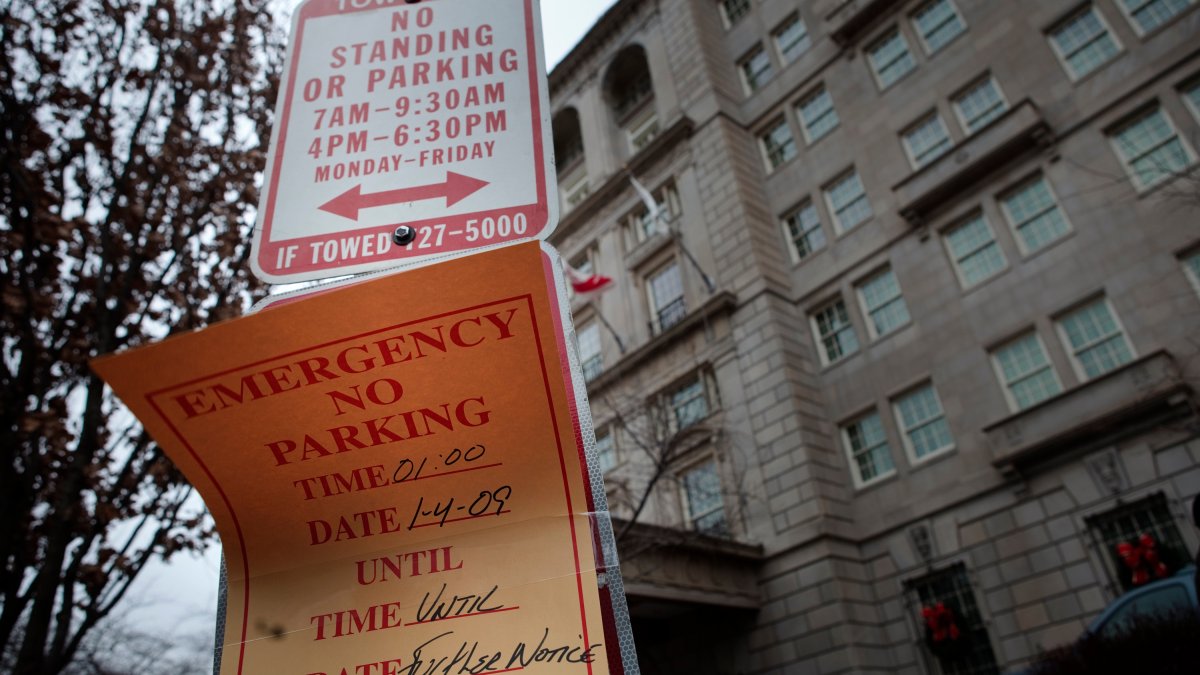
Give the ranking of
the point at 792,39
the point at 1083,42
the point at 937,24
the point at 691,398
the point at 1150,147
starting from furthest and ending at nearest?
the point at 792,39 < the point at 691,398 < the point at 937,24 < the point at 1083,42 < the point at 1150,147

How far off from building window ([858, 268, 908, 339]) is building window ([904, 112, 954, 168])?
10.2 ft

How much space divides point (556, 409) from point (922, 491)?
17828 mm

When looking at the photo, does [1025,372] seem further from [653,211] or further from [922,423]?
[653,211]

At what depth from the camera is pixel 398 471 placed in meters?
1.58

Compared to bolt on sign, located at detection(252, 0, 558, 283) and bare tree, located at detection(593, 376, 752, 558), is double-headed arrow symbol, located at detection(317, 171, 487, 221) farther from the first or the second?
bare tree, located at detection(593, 376, 752, 558)

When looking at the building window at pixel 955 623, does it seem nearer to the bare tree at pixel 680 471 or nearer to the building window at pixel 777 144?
the bare tree at pixel 680 471

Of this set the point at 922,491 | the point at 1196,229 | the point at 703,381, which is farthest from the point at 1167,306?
the point at 703,381

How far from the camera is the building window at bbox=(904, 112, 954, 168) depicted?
1981 centimetres

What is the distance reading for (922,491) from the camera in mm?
17422

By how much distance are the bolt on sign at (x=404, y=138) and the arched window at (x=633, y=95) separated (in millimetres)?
27256

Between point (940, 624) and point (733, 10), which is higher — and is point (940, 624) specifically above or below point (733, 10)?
below

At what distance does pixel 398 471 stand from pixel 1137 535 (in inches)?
654

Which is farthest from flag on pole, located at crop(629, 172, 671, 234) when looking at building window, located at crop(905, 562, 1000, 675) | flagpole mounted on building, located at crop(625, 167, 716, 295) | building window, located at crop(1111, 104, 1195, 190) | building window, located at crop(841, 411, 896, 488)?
building window, located at crop(905, 562, 1000, 675)

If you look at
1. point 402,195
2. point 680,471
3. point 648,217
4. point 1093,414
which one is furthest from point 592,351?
point 402,195
